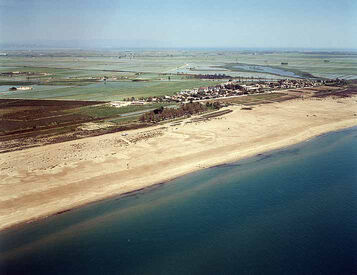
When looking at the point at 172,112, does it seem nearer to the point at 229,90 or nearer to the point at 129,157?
the point at 129,157

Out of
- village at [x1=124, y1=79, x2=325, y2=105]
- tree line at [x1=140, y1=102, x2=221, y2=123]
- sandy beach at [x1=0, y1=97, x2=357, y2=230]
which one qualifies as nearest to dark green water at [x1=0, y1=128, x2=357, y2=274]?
sandy beach at [x1=0, y1=97, x2=357, y2=230]

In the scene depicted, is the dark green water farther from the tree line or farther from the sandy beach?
the tree line

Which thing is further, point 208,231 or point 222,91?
point 222,91

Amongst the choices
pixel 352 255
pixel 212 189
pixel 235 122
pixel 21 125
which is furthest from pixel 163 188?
pixel 21 125

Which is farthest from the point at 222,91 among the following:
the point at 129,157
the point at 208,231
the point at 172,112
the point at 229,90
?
the point at 208,231

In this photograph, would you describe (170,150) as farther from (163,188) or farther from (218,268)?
(218,268)

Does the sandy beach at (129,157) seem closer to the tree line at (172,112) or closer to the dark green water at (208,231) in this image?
the dark green water at (208,231)

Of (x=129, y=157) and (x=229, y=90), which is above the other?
(x=229, y=90)
